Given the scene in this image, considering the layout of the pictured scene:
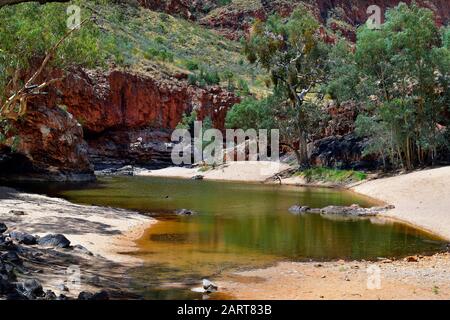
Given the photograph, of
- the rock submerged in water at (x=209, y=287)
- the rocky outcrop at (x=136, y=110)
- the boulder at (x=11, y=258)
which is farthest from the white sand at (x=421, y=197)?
the rocky outcrop at (x=136, y=110)

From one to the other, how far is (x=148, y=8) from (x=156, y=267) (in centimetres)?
9189

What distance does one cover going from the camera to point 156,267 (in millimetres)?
13203

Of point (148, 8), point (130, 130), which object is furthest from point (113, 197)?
point (148, 8)

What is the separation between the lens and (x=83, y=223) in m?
19.3

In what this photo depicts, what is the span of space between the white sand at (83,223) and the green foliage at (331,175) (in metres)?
25.6

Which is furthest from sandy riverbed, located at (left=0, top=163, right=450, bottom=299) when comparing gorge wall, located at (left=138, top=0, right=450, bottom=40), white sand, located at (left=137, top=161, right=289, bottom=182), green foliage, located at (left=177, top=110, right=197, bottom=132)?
gorge wall, located at (left=138, top=0, right=450, bottom=40)

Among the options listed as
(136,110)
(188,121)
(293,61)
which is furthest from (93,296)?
(188,121)

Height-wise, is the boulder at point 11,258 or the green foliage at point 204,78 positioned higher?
the green foliage at point 204,78

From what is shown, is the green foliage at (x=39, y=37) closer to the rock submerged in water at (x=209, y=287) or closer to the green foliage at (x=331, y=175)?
the rock submerged in water at (x=209, y=287)

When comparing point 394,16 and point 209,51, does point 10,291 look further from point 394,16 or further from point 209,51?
point 209,51

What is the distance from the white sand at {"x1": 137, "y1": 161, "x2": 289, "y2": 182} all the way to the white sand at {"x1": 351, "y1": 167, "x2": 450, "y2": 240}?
17.2m

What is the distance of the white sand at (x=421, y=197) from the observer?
21908mm

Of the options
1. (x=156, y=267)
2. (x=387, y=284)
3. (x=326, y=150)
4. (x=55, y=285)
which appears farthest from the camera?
(x=326, y=150)

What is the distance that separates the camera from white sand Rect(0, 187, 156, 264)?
51.8ft
